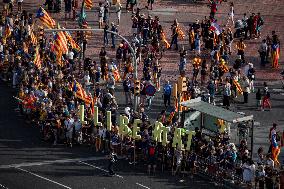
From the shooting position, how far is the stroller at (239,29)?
7675 cm

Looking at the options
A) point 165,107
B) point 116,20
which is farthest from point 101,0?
point 165,107

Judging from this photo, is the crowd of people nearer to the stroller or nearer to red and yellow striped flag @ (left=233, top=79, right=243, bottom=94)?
red and yellow striped flag @ (left=233, top=79, right=243, bottom=94)

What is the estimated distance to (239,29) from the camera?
252 ft

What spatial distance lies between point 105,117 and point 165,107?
20.1 feet

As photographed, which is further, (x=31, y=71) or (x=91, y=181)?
(x=31, y=71)

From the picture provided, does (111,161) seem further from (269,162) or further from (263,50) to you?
(263,50)

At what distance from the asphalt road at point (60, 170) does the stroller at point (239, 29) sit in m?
22.1

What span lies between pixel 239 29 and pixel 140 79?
40.4 feet

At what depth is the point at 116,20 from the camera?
8019cm

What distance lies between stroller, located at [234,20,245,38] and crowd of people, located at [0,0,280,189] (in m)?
0.27

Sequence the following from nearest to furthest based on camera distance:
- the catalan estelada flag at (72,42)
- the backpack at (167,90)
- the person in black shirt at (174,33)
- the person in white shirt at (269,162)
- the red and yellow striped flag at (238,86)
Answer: the person in white shirt at (269,162) < the backpack at (167,90) < the red and yellow striped flag at (238,86) < the catalan estelada flag at (72,42) < the person in black shirt at (174,33)

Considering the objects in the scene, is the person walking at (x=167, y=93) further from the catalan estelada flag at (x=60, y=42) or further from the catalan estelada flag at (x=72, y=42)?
the catalan estelada flag at (x=72, y=42)

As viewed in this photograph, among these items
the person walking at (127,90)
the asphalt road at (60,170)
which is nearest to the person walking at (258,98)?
the person walking at (127,90)

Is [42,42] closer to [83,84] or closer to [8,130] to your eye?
[83,84]
